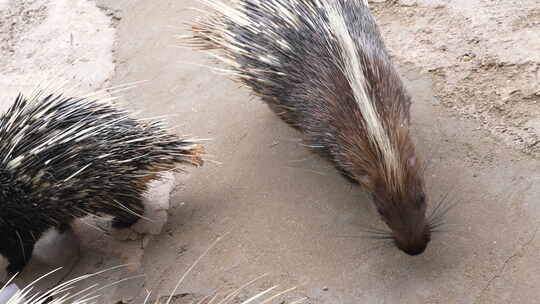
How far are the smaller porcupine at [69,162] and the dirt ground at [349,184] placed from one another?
0.28m

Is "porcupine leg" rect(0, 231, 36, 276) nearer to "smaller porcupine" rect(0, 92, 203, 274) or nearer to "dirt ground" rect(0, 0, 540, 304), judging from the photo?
"smaller porcupine" rect(0, 92, 203, 274)

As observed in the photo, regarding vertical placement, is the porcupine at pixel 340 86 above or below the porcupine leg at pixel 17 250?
above

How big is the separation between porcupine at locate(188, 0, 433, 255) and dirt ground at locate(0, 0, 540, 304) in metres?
0.27

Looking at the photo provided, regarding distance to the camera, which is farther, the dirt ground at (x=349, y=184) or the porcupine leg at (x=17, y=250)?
the porcupine leg at (x=17, y=250)

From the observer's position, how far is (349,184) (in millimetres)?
3496

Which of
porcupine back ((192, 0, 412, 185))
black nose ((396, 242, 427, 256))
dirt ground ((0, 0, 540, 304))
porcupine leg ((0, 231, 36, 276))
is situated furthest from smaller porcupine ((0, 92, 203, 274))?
black nose ((396, 242, 427, 256))

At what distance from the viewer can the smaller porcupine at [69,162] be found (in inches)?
126

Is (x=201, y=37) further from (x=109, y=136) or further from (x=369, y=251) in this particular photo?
(x=369, y=251)

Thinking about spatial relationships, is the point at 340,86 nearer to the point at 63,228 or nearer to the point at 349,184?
the point at 349,184

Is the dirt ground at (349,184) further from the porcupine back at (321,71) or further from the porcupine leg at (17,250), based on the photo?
the porcupine back at (321,71)

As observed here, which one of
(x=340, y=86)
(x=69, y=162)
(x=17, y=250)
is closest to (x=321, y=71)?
(x=340, y=86)

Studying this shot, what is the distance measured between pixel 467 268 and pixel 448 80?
1.37 metres

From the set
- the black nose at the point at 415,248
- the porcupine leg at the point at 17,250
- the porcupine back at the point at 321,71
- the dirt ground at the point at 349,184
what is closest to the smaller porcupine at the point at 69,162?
the porcupine leg at the point at 17,250

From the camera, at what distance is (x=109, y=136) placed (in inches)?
131
